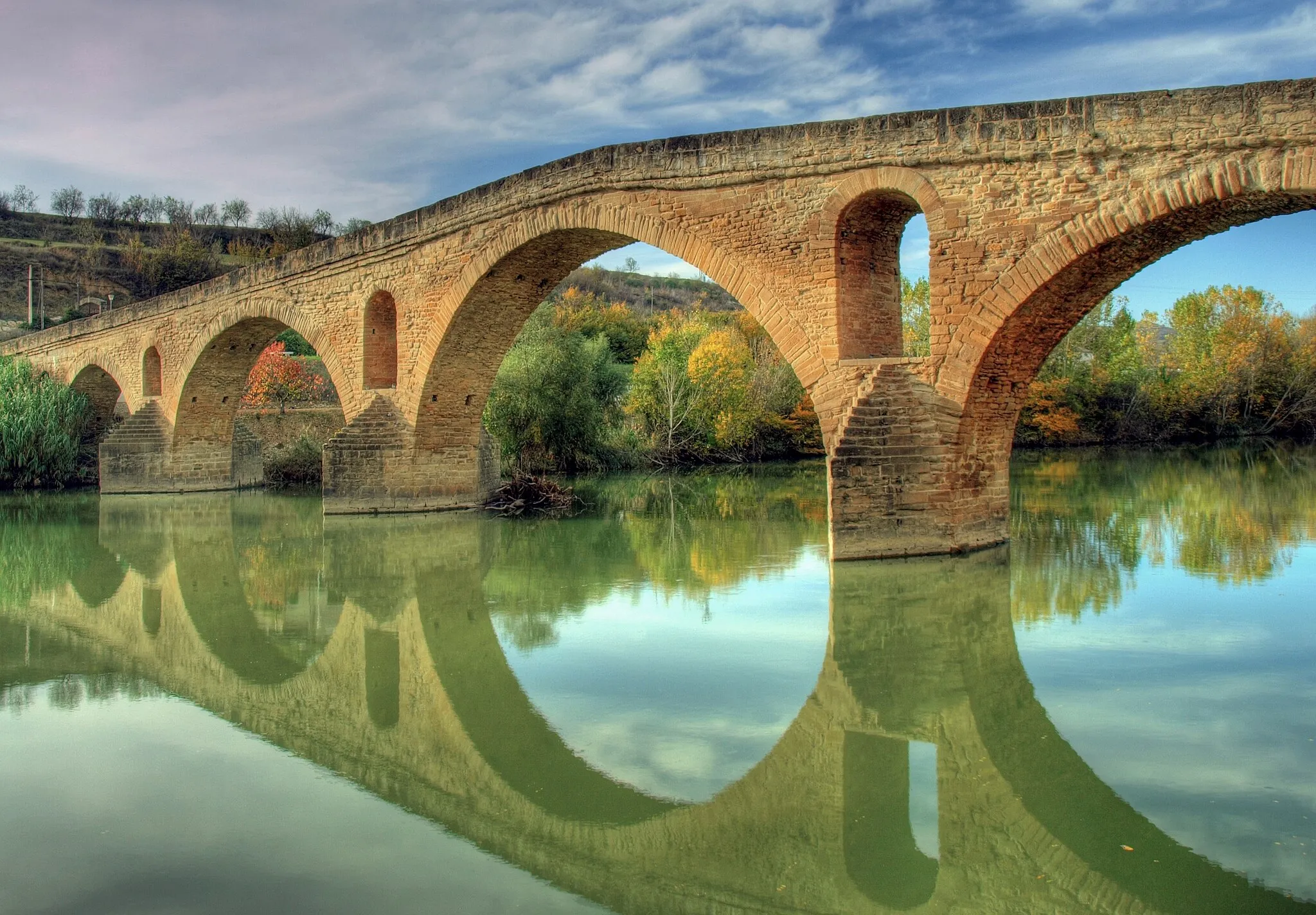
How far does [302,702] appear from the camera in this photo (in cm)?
581

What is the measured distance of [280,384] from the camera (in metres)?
26.0

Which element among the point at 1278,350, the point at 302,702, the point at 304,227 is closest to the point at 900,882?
the point at 302,702

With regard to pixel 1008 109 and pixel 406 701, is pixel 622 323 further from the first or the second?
pixel 406 701

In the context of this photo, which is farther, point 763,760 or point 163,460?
point 163,460

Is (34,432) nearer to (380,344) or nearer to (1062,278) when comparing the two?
(380,344)

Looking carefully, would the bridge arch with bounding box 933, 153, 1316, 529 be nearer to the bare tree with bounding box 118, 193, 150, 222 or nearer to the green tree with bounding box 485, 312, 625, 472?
the green tree with bounding box 485, 312, 625, 472

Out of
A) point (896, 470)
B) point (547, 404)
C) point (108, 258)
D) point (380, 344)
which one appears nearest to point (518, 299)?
point (380, 344)

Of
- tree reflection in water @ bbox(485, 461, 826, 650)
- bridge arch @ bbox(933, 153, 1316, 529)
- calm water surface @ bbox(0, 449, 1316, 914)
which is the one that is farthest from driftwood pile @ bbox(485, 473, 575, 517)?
bridge arch @ bbox(933, 153, 1316, 529)

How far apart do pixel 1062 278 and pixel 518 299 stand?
786cm

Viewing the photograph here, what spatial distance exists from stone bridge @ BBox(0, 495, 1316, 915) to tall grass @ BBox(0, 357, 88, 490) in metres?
14.0

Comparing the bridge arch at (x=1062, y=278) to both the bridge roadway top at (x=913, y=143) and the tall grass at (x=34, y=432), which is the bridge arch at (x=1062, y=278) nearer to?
the bridge roadway top at (x=913, y=143)

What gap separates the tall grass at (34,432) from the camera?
2071 centimetres

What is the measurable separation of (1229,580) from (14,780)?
836cm

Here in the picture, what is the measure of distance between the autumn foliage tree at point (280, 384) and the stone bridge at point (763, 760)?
17.4 metres
